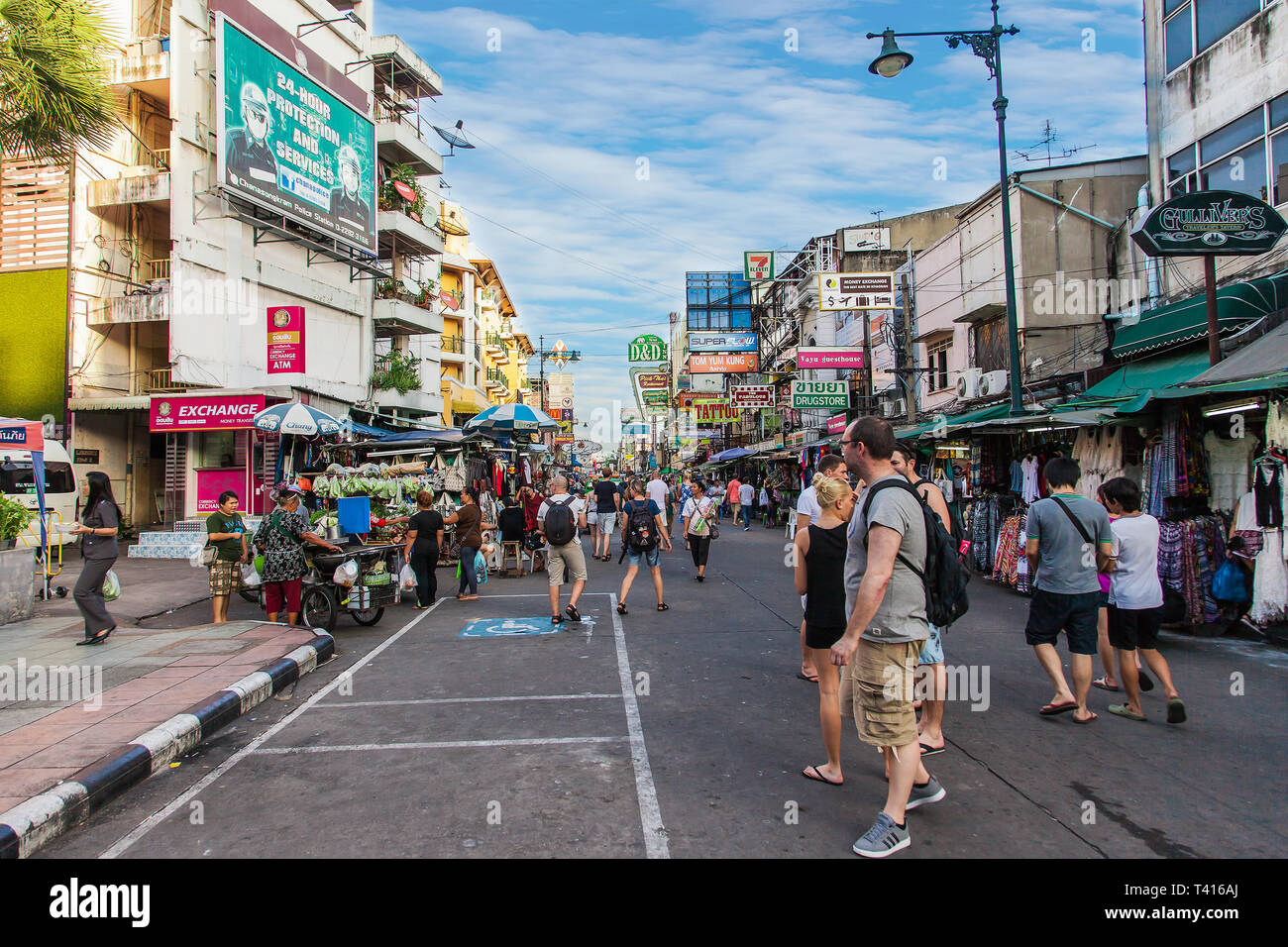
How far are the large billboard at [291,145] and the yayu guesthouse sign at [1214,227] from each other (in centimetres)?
1868

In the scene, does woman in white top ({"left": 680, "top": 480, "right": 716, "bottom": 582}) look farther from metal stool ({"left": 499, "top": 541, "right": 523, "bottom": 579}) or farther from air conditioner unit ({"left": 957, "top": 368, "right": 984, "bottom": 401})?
air conditioner unit ({"left": 957, "top": 368, "right": 984, "bottom": 401})

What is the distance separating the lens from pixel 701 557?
45.1ft

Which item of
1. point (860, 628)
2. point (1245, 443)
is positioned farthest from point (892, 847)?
point (1245, 443)

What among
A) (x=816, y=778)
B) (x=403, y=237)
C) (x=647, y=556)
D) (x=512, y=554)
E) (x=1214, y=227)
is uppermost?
(x=403, y=237)

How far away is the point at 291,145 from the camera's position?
20719mm

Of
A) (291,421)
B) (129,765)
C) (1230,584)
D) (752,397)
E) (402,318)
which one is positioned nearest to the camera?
(129,765)

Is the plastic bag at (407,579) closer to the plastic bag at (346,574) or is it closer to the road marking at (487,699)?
the plastic bag at (346,574)

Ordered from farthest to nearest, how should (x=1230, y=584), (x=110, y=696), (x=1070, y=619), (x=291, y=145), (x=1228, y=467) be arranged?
(x=291, y=145) → (x=1228, y=467) → (x=1230, y=584) → (x=110, y=696) → (x=1070, y=619)

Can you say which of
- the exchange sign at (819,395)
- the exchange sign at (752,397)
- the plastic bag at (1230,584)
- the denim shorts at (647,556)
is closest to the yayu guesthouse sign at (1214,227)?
the plastic bag at (1230,584)

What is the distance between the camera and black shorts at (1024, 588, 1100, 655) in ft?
18.4

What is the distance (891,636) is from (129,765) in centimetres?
471

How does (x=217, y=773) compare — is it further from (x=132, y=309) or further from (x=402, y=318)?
(x=402, y=318)

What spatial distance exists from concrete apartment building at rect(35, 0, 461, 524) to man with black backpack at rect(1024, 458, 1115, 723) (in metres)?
16.5

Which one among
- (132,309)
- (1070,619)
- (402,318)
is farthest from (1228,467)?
(402,318)
